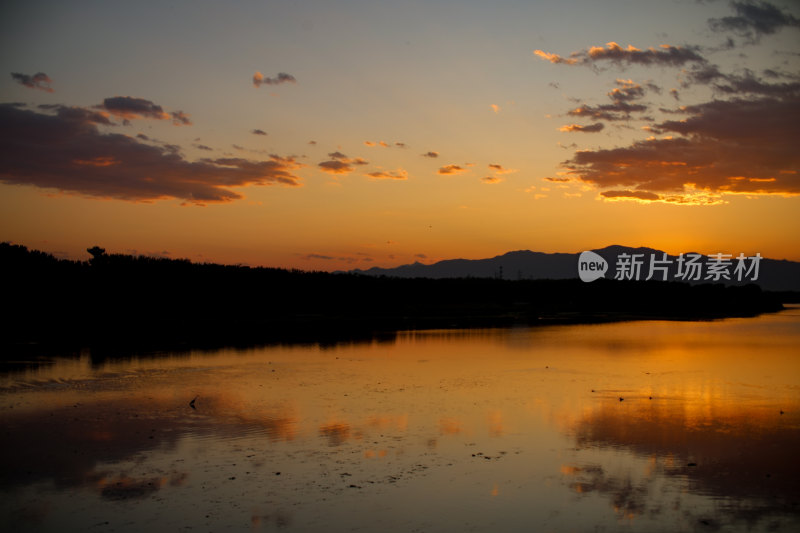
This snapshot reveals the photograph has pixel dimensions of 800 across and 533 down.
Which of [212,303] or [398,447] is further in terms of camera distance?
[212,303]

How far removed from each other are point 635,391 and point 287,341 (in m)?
16.6

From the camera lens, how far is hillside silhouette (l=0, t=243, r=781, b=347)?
3416 cm

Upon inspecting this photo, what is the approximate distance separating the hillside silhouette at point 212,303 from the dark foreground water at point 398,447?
501 inches

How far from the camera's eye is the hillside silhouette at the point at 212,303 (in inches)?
1345

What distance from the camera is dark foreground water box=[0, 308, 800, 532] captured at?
326 inches

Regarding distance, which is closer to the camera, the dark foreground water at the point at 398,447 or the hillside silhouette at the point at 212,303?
the dark foreground water at the point at 398,447

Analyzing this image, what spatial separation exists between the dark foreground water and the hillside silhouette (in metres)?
12.7

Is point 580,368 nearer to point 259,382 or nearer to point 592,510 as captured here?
point 259,382

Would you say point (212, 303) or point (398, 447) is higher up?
point (212, 303)

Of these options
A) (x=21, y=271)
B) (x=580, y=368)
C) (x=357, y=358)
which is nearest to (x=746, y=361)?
(x=580, y=368)

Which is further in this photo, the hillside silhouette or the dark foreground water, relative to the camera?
the hillside silhouette

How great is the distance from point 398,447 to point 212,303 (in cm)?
4292

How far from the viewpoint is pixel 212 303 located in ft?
170

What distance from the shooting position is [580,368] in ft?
69.5
